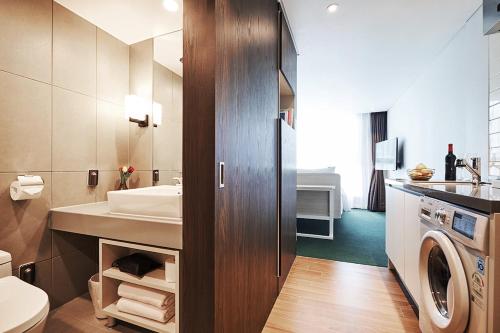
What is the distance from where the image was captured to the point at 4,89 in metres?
1.28

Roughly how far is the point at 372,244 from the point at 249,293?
2464mm

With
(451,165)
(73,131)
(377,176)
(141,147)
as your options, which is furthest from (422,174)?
(377,176)

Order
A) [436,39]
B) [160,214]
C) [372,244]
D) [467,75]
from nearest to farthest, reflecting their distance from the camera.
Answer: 1. [160,214]
2. [467,75]
3. [436,39]
4. [372,244]

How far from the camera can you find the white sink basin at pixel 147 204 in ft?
3.63

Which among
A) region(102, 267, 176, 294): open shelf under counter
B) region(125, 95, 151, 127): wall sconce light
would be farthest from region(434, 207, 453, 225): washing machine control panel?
region(125, 95, 151, 127): wall sconce light

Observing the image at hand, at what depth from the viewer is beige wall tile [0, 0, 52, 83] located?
4.23ft

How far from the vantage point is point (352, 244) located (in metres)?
3.03

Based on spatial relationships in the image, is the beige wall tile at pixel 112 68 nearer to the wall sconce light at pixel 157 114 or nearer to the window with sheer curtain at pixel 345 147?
the wall sconce light at pixel 157 114

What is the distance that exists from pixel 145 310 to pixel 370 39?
10.0ft

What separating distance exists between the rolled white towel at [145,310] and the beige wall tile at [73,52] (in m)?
1.51

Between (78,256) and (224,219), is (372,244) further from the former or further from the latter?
(78,256)

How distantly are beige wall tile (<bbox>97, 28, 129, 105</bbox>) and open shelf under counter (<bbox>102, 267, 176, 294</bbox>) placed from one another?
1362mm

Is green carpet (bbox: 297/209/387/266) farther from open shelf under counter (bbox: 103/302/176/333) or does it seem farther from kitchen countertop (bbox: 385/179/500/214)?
Result: open shelf under counter (bbox: 103/302/176/333)

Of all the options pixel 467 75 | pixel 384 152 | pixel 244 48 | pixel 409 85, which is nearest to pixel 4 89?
pixel 244 48
